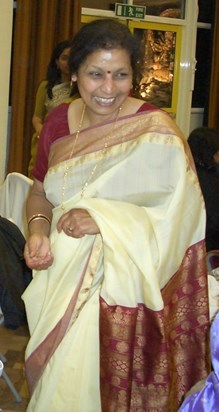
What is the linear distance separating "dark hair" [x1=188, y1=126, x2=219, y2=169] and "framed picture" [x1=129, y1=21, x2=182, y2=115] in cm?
274

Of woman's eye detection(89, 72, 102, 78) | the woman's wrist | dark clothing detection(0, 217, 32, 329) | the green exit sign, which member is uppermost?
the green exit sign

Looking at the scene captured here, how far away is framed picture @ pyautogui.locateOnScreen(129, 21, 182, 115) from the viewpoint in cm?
630

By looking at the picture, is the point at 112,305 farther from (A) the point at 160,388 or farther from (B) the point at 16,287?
(B) the point at 16,287

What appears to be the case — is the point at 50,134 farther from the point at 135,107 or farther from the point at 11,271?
the point at 11,271

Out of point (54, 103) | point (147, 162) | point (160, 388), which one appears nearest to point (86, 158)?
point (147, 162)

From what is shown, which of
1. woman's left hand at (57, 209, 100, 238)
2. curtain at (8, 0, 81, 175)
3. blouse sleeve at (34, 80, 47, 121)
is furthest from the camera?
curtain at (8, 0, 81, 175)

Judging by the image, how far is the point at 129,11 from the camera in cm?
603

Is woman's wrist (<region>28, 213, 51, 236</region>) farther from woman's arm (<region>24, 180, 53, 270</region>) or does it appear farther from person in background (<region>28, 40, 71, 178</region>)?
person in background (<region>28, 40, 71, 178</region>)

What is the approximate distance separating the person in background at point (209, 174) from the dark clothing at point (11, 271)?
1030 millimetres

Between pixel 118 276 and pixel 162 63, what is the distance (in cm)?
499

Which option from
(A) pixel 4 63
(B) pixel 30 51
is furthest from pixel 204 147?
(B) pixel 30 51

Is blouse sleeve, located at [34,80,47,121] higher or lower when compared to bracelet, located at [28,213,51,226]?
higher

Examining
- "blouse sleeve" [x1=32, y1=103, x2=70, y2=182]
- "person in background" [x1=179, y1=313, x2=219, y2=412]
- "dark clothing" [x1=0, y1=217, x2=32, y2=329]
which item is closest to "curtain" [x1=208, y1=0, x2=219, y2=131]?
"dark clothing" [x1=0, y1=217, x2=32, y2=329]

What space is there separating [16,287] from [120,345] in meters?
1.55
